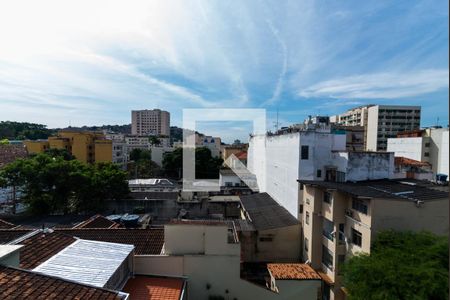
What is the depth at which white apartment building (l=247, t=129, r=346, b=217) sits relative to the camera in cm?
1474

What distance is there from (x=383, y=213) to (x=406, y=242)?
106cm

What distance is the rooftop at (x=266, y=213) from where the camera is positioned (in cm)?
1441

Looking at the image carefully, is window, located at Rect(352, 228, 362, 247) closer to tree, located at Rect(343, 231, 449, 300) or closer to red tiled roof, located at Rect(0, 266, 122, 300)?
tree, located at Rect(343, 231, 449, 300)

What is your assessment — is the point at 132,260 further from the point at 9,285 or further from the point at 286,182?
the point at 286,182

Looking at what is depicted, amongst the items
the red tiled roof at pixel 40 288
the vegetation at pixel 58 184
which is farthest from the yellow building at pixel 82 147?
the red tiled roof at pixel 40 288

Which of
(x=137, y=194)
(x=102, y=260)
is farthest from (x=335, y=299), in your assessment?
(x=137, y=194)

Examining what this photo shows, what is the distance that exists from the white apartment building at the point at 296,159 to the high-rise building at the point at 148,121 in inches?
3122

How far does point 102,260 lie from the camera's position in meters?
6.43

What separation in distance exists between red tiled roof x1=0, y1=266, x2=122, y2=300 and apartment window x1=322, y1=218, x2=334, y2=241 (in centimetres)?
938

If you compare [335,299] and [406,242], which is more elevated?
[406,242]

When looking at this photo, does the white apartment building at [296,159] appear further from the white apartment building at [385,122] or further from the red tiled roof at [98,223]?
the white apartment building at [385,122]

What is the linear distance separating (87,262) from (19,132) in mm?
71589

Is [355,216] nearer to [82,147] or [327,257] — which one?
[327,257]

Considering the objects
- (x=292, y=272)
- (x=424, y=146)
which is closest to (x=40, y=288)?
(x=292, y=272)
